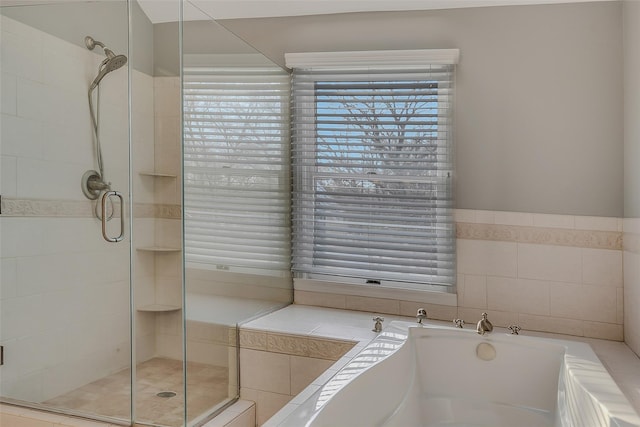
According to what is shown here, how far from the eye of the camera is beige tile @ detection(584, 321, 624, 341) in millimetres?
2602

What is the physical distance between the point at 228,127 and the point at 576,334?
2.11 meters

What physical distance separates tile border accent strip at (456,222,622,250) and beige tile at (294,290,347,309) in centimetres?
80

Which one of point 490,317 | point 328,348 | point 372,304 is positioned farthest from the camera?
point 372,304

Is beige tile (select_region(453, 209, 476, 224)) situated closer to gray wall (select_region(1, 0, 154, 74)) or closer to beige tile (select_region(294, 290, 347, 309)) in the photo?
beige tile (select_region(294, 290, 347, 309))

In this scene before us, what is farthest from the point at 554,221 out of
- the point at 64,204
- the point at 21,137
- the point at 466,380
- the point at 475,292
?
the point at 21,137

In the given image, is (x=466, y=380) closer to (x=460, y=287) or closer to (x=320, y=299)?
(x=460, y=287)

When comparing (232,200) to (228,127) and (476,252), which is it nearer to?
(228,127)

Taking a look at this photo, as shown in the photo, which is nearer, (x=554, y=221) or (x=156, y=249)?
(x=156, y=249)

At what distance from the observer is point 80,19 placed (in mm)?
2447

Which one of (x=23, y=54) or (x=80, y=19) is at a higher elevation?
(x=80, y=19)

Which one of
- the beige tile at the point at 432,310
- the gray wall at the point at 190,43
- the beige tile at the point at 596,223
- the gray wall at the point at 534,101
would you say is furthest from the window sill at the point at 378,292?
the gray wall at the point at 190,43

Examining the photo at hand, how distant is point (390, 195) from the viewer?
2982 mm

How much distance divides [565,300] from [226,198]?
1858mm

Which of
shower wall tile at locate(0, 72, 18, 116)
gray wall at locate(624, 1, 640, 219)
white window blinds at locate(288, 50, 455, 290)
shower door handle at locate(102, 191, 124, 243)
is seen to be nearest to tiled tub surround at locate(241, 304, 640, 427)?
white window blinds at locate(288, 50, 455, 290)
